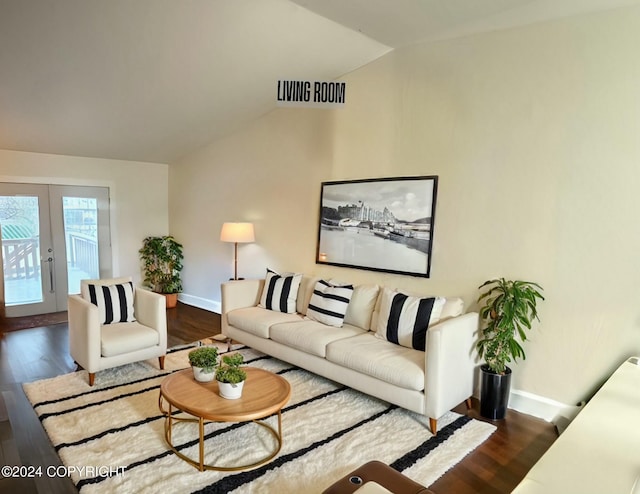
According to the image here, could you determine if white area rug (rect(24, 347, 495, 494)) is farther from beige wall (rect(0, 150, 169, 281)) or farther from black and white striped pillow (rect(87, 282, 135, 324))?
beige wall (rect(0, 150, 169, 281))

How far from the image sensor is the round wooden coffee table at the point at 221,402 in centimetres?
229

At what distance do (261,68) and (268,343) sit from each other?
2758 mm

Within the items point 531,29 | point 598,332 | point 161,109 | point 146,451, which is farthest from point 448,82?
point 146,451

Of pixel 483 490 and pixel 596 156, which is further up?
pixel 596 156

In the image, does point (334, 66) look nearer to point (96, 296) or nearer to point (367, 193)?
point (367, 193)

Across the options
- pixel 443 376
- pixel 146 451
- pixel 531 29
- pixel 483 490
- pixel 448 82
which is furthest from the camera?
pixel 448 82

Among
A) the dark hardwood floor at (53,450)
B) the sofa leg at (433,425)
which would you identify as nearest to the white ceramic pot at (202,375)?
the dark hardwood floor at (53,450)

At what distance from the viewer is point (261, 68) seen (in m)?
4.10

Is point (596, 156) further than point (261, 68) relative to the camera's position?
No

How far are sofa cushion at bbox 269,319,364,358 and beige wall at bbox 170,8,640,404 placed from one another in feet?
2.44

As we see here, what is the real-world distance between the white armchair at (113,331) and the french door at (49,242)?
7.98ft

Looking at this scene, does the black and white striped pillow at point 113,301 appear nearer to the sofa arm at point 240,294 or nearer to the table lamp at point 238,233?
the sofa arm at point 240,294

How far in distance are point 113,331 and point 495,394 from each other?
326 centimetres

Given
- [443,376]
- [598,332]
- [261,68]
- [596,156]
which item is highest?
[261,68]
